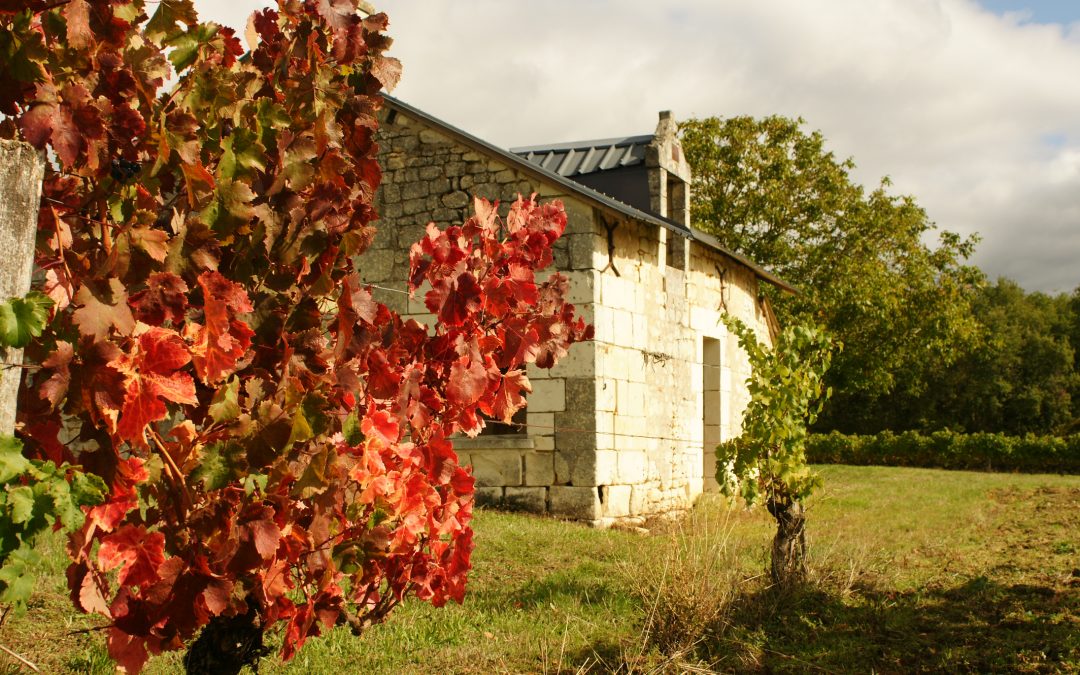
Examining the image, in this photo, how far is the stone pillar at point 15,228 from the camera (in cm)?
164

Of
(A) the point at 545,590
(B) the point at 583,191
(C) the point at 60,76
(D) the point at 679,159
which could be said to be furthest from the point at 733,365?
(C) the point at 60,76

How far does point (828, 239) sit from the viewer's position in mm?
23578

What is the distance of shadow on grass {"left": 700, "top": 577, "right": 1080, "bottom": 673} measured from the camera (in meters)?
5.29

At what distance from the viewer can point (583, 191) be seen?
31.8 ft

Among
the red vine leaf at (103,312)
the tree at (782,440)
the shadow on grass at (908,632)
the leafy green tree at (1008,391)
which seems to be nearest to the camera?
the red vine leaf at (103,312)

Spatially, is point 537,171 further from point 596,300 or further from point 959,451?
point 959,451

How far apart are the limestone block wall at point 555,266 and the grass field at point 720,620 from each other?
631 mm

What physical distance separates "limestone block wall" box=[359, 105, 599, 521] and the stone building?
0.01 m

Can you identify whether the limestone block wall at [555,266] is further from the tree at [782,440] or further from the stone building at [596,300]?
the tree at [782,440]

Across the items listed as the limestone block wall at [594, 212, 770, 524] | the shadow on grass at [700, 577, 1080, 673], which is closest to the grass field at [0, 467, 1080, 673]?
the shadow on grass at [700, 577, 1080, 673]

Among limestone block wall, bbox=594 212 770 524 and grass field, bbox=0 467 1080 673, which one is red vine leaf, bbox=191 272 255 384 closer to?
grass field, bbox=0 467 1080 673

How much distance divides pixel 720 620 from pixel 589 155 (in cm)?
792

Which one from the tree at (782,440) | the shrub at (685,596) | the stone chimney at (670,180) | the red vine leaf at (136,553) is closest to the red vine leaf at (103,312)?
the red vine leaf at (136,553)

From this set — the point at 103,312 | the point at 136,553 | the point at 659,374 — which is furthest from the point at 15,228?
the point at 659,374
